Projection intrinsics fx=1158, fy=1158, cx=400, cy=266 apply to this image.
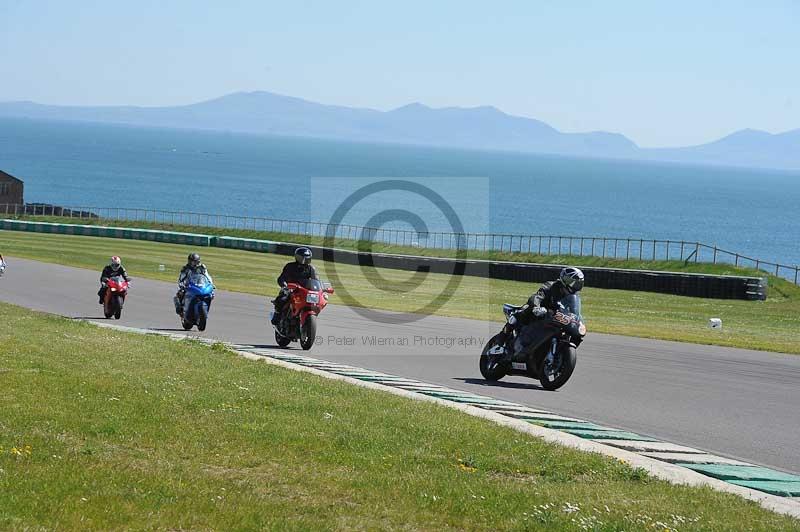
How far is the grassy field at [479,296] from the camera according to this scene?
30031mm

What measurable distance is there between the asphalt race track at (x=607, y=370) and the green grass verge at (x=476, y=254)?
891 inches

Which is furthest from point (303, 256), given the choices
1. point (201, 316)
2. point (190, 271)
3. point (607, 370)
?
point (607, 370)

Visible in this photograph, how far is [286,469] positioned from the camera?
29.0 ft

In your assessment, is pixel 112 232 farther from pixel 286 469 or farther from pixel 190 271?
pixel 286 469

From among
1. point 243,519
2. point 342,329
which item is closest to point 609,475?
point 243,519

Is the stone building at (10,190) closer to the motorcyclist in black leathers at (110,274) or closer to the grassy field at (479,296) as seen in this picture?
the grassy field at (479,296)

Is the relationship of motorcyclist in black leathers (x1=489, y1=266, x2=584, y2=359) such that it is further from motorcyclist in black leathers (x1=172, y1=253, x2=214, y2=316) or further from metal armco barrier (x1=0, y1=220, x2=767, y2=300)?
metal armco barrier (x1=0, y1=220, x2=767, y2=300)

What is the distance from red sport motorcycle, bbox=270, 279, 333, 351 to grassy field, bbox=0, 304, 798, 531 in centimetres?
705

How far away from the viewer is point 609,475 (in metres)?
9.42

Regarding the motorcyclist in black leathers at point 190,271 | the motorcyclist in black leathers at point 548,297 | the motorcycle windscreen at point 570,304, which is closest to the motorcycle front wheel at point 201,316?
the motorcyclist in black leathers at point 190,271

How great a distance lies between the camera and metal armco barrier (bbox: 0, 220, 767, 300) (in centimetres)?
4306

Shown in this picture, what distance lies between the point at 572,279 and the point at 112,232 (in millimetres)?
59731

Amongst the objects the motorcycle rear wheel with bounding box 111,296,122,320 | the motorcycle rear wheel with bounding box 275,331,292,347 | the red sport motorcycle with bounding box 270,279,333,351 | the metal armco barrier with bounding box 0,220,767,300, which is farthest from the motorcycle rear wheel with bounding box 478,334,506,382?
the metal armco barrier with bounding box 0,220,767,300

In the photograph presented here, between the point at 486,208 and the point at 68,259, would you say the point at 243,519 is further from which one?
the point at 486,208
